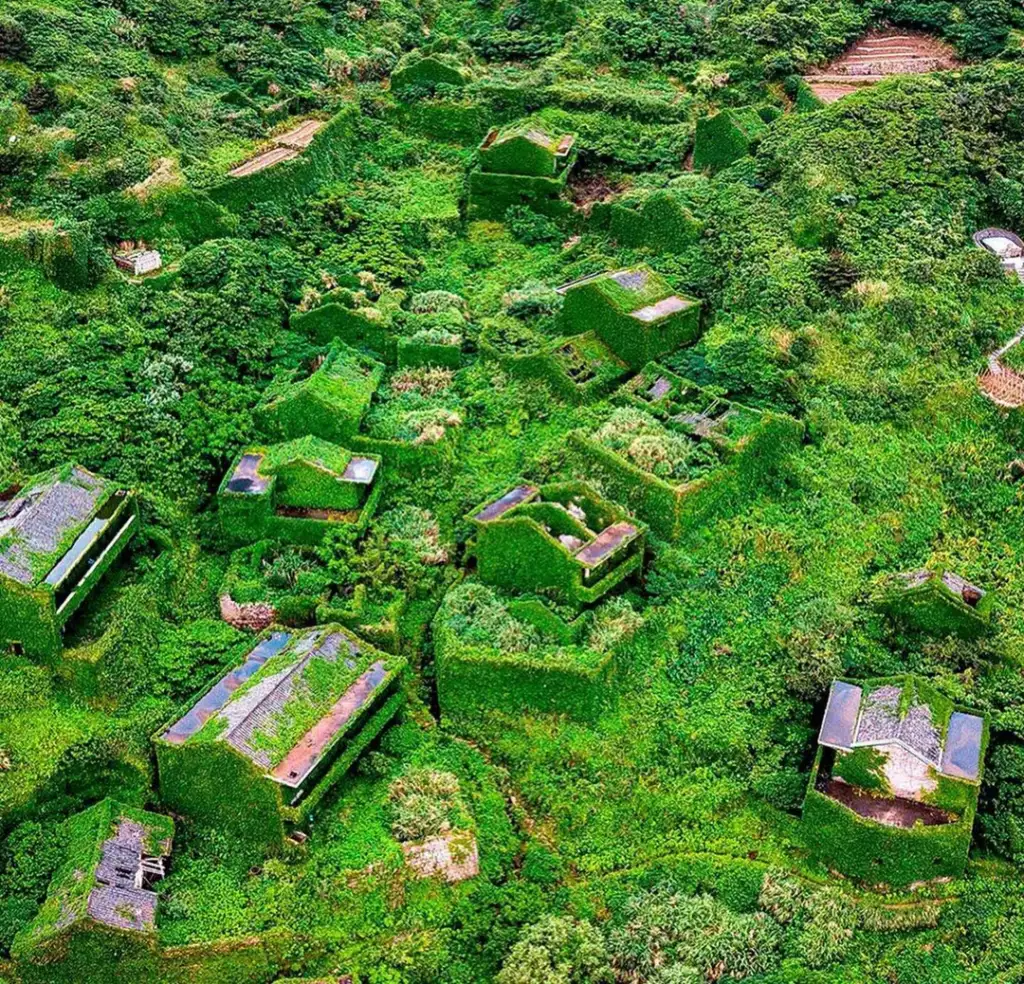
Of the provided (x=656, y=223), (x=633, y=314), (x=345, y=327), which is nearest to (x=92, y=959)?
(x=345, y=327)

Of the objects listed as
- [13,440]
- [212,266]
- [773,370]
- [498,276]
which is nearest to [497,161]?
[498,276]

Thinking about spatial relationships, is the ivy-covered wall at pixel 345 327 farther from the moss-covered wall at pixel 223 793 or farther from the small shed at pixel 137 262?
the moss-covered wall at pixel 223 793

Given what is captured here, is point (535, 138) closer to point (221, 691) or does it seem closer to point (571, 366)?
point (571, 366)

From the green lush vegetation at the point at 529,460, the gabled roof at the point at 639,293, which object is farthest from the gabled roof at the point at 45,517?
the gabled roof at the point at 639,293

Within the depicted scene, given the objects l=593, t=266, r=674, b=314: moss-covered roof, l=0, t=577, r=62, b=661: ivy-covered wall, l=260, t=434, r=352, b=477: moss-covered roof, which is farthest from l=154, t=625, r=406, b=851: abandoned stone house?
l=593, t=266, r=674, b=314: moss-covered roof

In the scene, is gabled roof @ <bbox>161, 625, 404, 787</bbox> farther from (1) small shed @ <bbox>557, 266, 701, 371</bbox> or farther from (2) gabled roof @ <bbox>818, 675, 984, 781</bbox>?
(1) small shed @ <bbox>557, 266, 701, 371</bbox>
